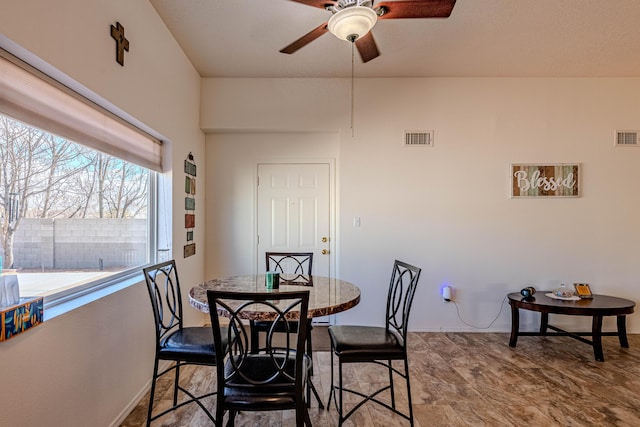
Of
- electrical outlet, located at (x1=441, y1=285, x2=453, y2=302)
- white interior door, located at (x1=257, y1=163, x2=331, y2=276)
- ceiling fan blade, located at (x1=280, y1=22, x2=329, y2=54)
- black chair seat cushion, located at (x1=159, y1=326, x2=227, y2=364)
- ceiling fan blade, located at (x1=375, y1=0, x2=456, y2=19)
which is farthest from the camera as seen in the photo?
white interior door, located at (x1=257, y1=163, x2=331, y2=276)

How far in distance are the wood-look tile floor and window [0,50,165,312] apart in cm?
101

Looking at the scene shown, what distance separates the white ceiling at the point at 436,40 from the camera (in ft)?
7.72

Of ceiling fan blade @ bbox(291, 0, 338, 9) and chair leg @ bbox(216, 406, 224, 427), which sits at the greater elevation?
ceiling fan blade @ bbox(291, 0, 338, 9)

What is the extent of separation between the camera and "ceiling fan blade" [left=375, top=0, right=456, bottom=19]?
1660 millimetres

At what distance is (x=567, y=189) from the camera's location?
3490 millimetres

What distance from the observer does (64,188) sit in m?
1.72

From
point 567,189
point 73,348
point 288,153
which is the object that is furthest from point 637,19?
point 73,348

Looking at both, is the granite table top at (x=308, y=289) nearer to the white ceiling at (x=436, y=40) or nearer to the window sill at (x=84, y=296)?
the window sill at (x=84, y=296)

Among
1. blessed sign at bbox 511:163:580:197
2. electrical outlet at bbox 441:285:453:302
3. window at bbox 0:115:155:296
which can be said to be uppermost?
blessed sign at bbox 511:163:580:197

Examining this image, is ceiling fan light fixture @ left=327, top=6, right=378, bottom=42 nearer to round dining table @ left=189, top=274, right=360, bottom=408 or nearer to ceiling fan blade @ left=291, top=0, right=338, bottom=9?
ceiling fan blade @ left=291, top=0, right=338, bottom=9

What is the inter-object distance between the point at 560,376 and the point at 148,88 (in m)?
3.85

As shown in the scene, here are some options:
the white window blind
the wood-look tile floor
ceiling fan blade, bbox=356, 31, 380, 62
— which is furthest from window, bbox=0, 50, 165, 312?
ceiling fan blade, bbox=356, 31, 380, 62

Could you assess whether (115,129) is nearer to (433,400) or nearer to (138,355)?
(138,355)

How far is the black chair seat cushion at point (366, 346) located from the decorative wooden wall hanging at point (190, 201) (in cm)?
187
